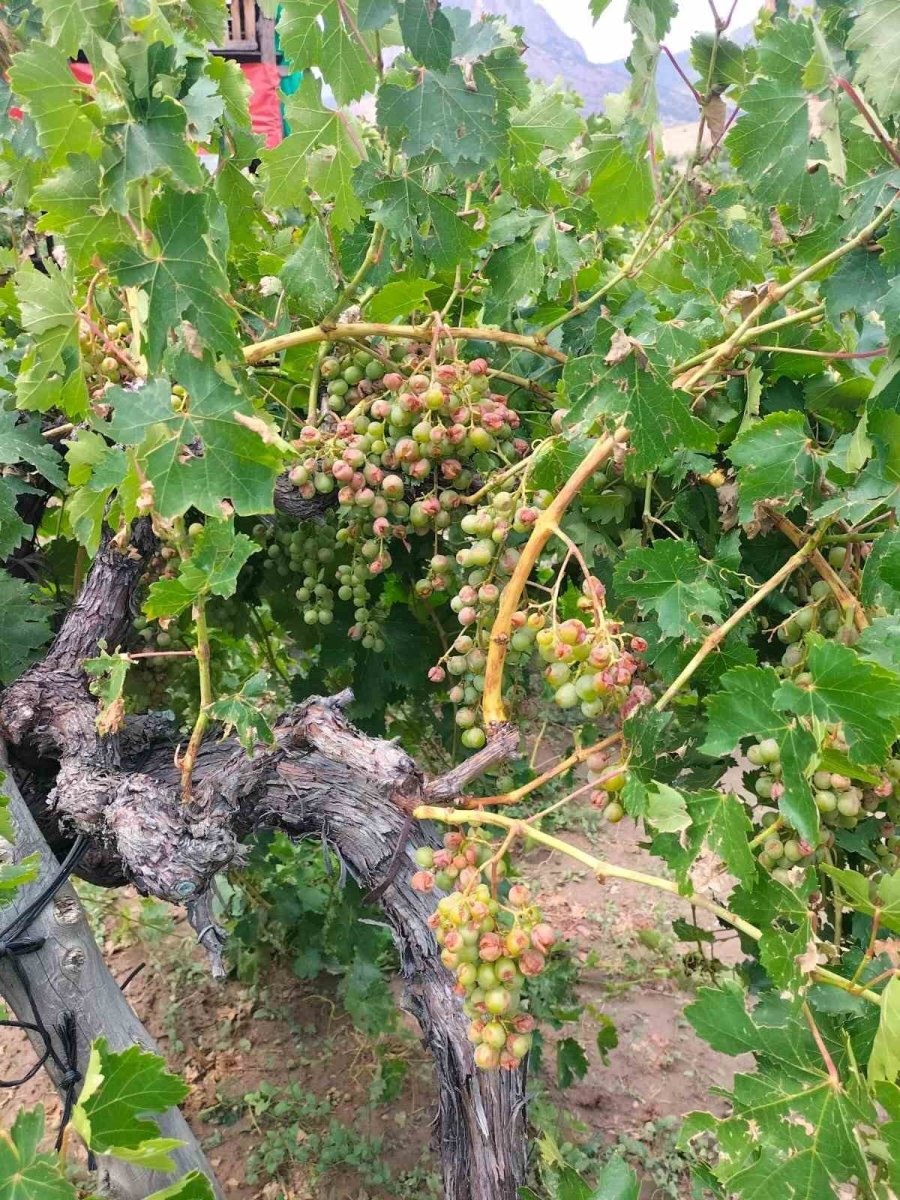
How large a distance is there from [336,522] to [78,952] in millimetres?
968

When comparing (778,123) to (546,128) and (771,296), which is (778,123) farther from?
(546,128)

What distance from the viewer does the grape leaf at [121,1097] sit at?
1.04 m

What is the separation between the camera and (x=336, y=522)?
1.87 metres

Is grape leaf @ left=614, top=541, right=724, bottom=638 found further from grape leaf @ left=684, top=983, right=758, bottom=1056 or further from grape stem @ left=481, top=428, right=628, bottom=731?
grape leaf @ left=684, top=983, right=758, bottom=1056

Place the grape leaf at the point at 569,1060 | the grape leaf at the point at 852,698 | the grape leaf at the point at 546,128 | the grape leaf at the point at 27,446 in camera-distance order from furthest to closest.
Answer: the grape leaf at the point at 569,1060 → the grape leaf at the point at 546,128 → the grape leaf at the point at 27,446 → the grape leaf at the point at 852,698

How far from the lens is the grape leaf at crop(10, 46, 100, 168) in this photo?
40.8 inches

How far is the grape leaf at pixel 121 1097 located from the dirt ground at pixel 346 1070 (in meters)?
1.77

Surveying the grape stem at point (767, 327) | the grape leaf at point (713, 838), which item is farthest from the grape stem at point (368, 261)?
the grape leaf at point (713, 838)

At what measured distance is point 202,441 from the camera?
1137mm

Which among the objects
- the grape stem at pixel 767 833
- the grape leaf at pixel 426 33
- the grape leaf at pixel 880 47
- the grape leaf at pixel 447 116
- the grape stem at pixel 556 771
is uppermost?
the grape leaf at pixel 426 33

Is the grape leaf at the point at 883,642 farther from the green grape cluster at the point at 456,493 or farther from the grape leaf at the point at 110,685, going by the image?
the grape leaf at the point at 110,685

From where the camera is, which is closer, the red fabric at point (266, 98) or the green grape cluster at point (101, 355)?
the green grape cluster at point (101, 355)

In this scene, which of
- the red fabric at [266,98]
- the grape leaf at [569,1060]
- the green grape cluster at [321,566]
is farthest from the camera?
the red fabric at [266,98]

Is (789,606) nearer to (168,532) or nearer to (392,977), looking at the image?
(168,532)
